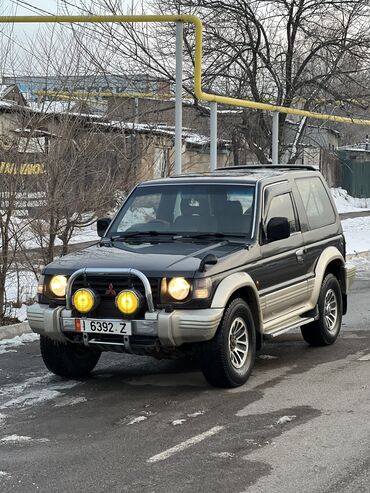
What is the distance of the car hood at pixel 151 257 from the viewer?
6.97 m

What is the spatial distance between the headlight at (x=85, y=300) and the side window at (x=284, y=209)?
212 centimetres

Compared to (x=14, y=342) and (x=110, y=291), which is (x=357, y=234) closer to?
(x=14, y=342)

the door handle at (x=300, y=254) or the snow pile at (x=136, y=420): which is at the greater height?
the door handle at (x=300, y=254)

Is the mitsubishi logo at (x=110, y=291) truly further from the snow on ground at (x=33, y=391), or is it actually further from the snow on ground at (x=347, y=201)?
the snow on ground at (x=347, y=201)

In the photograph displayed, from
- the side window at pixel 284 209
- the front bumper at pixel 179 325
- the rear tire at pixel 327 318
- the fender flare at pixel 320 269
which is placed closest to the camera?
the front bumper at pixel 179 325

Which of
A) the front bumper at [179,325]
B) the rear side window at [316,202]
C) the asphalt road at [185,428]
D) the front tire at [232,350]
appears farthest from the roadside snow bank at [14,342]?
the rear side window at [316,202]

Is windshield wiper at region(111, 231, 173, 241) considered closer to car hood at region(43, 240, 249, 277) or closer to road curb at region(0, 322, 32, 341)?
car hood at region(43, 240, 249, 277)

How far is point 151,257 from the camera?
7.22m

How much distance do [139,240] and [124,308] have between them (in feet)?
4.08

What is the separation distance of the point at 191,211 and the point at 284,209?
1.01 m

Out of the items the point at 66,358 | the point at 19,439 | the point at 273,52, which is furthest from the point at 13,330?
the point at 273,52

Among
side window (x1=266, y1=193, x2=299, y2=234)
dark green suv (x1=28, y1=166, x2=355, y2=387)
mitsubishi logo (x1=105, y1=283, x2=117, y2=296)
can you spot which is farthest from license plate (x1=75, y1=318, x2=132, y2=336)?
side window (x1=266, y1=193, x2=299, y2=234)

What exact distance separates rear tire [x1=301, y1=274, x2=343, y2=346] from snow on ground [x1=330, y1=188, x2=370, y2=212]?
31161 mm

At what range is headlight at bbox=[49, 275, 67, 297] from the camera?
24.0 ft
